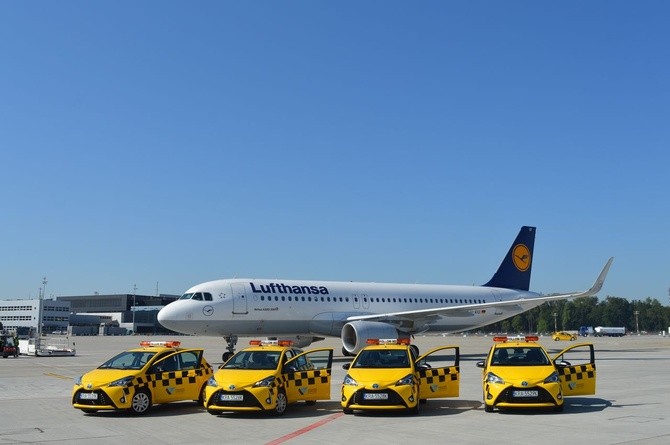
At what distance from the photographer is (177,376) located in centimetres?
1684

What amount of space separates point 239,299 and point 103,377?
19087 millimetres

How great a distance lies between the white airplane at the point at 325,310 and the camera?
34.5 m

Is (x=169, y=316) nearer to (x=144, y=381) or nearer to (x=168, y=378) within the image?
(x=168, y=378)

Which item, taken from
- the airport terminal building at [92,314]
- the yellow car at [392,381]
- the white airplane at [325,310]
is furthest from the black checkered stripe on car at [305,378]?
the airport terminal building at [92,314]

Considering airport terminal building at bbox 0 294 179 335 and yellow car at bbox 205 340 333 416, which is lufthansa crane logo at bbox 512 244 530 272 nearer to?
yellow car at bbox 205 340 333 416

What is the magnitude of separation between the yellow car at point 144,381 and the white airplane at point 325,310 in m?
15.6

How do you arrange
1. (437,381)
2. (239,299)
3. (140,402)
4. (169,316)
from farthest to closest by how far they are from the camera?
(239,299) → (169,316) → (437,381) → (140,402)

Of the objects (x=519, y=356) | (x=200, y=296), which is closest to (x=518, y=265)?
(x=200, y=296)

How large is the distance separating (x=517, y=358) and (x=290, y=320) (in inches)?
833

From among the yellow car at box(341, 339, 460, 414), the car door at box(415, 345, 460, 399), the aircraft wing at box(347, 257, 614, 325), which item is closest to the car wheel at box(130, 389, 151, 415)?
the yellow car at box(341, 339, 460, 414)

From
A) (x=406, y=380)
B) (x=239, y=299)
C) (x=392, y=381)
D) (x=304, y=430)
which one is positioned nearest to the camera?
(x=304, y=430)

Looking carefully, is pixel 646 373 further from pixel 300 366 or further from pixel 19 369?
pixel 19 369

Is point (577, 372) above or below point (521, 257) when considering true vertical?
below

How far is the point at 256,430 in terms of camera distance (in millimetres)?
13516
